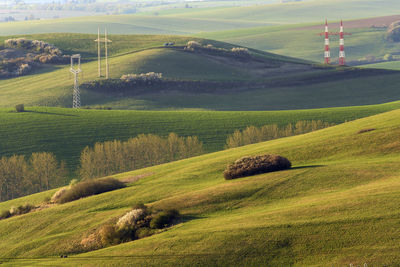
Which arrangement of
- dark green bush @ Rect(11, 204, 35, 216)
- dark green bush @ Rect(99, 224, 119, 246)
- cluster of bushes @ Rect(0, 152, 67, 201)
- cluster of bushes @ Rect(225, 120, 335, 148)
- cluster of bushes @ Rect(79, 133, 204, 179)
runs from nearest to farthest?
dark green bush @ Rect(99, 224, 119, 246) → dark green bush @ Rect(11, 204, 35, 216) → cluster of bushes @ Rect(0, 152, 67, 201) → cluster of bushes @ Rect(79, 133, 204, 179) → cluster of bushes @ Rect(225, 120, 335, 148)

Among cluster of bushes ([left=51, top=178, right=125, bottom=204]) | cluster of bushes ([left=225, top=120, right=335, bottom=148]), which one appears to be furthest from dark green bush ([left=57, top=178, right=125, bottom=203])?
cluster of bushes ([left=225, top=120, right=335, bottom=148])

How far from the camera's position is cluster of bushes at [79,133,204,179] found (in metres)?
83.0

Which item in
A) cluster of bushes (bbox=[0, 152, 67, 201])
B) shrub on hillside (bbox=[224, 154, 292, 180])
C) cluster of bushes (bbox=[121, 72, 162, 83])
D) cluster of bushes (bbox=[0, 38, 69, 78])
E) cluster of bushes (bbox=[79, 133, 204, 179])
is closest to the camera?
shrub on hillside (bbox=[224, 154, 292, 180])

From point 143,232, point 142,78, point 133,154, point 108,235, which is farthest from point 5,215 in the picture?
point 142,78

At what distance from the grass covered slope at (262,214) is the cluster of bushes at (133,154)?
2315cm

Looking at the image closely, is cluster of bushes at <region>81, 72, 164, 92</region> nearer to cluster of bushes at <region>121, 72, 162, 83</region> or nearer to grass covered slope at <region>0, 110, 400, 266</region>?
cluster of bushes at <region>121, 72, 162, 83</region>

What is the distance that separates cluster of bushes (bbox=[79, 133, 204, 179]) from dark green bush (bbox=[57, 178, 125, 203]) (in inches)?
1045

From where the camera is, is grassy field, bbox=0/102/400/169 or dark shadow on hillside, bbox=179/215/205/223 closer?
dark shadow on hillside, bbox=179/215/205/223

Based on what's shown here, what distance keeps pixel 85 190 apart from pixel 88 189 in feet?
0.97

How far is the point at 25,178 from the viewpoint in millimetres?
77188

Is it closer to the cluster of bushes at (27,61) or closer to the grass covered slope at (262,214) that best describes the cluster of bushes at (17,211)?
the grass covered slope at (262,214)

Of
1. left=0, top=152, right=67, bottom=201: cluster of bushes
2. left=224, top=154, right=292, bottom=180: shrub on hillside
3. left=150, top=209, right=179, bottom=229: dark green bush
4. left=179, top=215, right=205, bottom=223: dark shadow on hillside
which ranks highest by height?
left=224, top=154, right=292, bottom=180: shrub on hillside

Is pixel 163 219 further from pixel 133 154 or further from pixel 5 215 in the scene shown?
pixel 133 154

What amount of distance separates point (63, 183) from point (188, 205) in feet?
132
